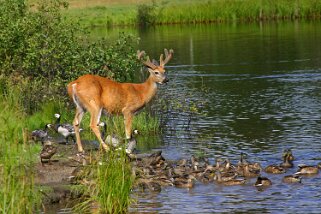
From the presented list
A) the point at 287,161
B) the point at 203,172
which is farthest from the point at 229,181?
the point at 287,161

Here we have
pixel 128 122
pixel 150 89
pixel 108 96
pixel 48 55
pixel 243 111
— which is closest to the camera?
pixel 108 96

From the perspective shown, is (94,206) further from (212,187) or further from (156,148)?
(156,148)

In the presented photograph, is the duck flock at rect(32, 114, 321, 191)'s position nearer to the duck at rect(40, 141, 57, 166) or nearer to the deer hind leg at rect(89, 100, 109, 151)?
the duck at rect(40, 141, 57, 166)

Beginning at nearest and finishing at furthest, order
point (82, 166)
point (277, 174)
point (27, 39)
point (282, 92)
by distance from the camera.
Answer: point (82, 166) → point (277, 174) → point (27, 39) → point (282, 92)

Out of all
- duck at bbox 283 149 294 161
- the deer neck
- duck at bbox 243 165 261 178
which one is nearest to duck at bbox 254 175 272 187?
duck at bbox 243 165 261 178

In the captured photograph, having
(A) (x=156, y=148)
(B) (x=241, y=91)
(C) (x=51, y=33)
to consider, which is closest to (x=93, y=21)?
(B) (x=241, y=91)

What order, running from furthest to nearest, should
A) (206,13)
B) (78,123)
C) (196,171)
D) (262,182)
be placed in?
(206,13) < (78,123) < (196,171) < (262,182)

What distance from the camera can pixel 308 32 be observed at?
50.7 meters

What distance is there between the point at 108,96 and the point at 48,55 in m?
4.60

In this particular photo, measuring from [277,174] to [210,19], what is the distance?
4641 centimetres

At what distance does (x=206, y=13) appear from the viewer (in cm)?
6284

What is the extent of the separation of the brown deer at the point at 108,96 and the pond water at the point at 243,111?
1.27 metres

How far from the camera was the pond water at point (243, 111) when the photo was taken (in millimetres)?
15547

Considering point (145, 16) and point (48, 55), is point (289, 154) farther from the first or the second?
point (145, 16)
